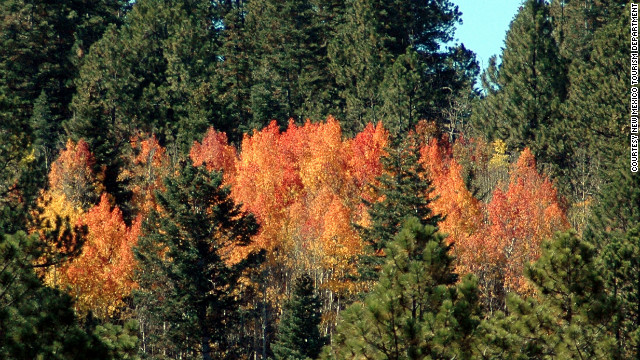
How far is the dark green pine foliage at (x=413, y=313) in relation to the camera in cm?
1722

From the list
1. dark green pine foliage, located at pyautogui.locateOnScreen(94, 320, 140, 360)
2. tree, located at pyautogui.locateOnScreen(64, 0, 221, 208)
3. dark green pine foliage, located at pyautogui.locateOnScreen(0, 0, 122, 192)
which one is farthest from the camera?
dark green pine foliage, located at pyautogui.locateOnScreen(0, 0, 122, 192)

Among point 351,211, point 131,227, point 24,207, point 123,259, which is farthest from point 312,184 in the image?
point 24,207

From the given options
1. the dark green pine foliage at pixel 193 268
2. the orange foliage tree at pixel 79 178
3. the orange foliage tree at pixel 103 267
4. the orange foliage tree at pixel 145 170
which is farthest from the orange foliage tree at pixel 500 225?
the orange foliage tree at pixel 79 178

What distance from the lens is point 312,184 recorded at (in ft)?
196

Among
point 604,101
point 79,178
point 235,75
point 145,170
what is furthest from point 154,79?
point 604,101

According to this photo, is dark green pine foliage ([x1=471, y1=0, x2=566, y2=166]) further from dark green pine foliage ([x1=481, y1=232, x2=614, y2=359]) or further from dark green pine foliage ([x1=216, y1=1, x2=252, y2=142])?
dark green pine foliage ([x1=481, y1=232, x2=614, y2=359])

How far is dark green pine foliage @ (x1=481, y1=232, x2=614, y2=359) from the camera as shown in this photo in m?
19.0

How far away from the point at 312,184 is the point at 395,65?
1114 centimetres

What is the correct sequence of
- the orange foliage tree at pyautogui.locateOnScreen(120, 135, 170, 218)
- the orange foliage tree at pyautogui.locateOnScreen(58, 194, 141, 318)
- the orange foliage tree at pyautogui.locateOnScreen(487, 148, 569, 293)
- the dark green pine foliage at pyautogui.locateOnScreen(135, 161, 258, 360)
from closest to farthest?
the dark green pine foliage at pyautogui.locateOnScreen(135, 161, 258, 360), the orange foliage tree at pyautogui.locateOnScreen(58, 194, 141, 318), the orange foliage tree at pyautogui.locateOnScreen(487, 148, 569, 293), the orange foliage tree at pyautogui.locateOnScreen(120, 135, 170, 218)

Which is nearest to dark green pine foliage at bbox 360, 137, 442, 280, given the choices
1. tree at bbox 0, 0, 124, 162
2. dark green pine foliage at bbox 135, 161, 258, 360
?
dark green pine foliage at bbox 135, 161, 258, 360

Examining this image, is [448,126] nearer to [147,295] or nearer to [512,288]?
[512,288]

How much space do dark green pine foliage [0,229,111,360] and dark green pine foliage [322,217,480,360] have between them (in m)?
4.80

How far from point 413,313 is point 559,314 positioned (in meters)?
3.98

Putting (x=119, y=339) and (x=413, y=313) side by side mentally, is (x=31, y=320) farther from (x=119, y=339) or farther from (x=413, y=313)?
(x=413, y=313)
